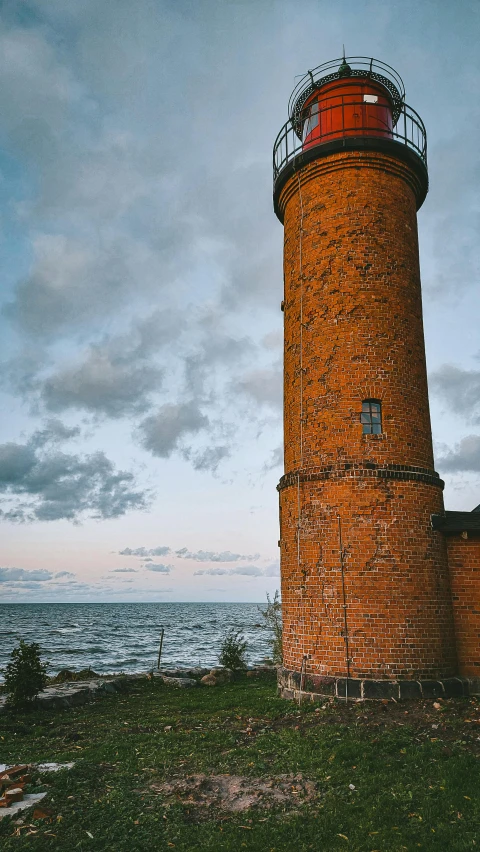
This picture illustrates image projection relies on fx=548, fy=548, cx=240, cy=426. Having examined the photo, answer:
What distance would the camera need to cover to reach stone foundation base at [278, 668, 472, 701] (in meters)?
9.36

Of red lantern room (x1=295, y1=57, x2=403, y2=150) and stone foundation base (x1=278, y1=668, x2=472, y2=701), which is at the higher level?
red lantern room (x1=295, y1=57, x2=403, y2=150)

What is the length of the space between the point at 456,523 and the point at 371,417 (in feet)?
8.51

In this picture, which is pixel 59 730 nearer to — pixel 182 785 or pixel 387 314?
pixel 182 785

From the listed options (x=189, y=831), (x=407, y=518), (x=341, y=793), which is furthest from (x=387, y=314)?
(x=189, y=831)

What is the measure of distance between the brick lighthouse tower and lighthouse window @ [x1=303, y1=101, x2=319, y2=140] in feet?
0.13

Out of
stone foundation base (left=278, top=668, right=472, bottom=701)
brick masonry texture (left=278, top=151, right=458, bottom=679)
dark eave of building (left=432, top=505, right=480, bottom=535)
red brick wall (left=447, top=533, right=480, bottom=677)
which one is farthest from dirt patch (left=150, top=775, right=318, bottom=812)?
dark eave of building (left=432, top=505, right=480, bottom=535)

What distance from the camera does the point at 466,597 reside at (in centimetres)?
1041

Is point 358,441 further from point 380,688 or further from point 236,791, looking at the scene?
point 236,791

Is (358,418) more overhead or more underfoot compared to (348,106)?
more underfoot

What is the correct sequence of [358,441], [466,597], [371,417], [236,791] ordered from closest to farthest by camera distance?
[236,791] < [466,597] < [358,441] < [371,417]

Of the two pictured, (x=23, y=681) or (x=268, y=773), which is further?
(x=23, y=681)

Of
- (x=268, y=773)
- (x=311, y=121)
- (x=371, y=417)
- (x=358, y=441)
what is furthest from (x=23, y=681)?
(x=311, y=121)

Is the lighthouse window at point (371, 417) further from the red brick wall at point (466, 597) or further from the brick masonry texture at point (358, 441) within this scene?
the red brick wall at point (466, 597)

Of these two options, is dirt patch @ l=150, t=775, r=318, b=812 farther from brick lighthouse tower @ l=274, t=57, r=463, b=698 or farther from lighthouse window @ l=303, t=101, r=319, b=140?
lighthouse window @ l=303, t=101, r=319, b=140
